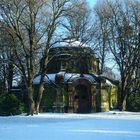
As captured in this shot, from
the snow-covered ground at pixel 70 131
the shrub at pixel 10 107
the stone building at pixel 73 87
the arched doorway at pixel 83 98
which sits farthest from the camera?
the arched doorway at pixel 83 98

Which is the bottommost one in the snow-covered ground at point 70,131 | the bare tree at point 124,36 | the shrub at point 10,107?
the snow-covered ground at point 70,131

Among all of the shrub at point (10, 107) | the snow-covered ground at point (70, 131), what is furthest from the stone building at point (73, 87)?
the snow-covered ground at point (70, 131)

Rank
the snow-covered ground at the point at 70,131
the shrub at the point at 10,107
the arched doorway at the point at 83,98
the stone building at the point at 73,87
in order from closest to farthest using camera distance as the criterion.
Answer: the snow-covered ground at the point at 70,131
the shrub at the point at 10,107
the stone building at the point at 73,87
the arched doorway at the point at 83,98

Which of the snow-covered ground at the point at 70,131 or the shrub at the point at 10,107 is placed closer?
the snow-covered ground at the point at 70,131

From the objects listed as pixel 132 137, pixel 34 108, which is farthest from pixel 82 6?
pixel 132 137

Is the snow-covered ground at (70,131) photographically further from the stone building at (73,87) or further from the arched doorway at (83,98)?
the arched doorway at (83,98)

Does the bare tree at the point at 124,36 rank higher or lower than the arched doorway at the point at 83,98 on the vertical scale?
higher

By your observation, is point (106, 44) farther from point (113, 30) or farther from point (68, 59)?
point (68, 59)

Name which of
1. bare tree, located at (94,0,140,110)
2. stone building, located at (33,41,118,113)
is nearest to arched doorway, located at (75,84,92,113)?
stone building, located at (33,41,118,113)

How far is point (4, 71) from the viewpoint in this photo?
62.9 m

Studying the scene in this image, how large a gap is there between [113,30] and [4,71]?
17113 mm

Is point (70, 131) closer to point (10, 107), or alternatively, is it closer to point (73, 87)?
point (10, 107)

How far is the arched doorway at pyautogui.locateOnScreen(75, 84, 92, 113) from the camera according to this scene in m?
54.2

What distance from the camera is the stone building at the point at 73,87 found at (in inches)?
2080
